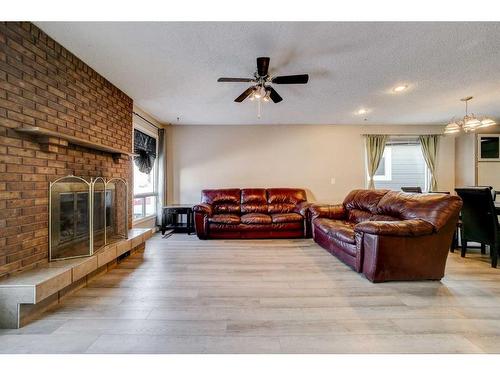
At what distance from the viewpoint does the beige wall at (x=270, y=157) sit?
563cm

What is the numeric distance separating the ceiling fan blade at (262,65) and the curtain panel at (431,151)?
4926 mm

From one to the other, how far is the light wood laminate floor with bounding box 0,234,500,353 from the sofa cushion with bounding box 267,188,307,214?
207cm

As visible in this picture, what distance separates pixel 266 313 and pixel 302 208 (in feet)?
9.96

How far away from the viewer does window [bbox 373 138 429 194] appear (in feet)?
18.8

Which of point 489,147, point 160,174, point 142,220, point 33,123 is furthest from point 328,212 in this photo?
point 489,147

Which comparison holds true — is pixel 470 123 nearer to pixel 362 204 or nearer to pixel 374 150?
pixel 374 150

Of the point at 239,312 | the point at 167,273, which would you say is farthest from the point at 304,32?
the point at 167,273

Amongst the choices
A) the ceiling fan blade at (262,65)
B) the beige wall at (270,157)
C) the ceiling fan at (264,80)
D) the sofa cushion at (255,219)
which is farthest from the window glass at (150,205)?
the ceiling fan blade at (262,65)

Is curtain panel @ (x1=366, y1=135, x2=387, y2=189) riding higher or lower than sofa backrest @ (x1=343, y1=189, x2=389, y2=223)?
higher

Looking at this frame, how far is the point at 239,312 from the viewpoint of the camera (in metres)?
1.96

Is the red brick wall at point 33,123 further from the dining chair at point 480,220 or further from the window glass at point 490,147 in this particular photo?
the window glass at point 490,147

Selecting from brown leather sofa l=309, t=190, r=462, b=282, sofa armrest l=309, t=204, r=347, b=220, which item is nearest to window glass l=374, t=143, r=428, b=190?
sofa armrest l=309, t=204, r=347, b=220

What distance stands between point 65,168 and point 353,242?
3327 millimetres

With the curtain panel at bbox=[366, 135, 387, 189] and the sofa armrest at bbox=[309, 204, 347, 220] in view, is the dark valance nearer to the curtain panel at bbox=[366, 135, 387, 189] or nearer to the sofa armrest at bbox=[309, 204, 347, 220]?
the sofa armrest at bbox=[309, 204, 347, 220]
